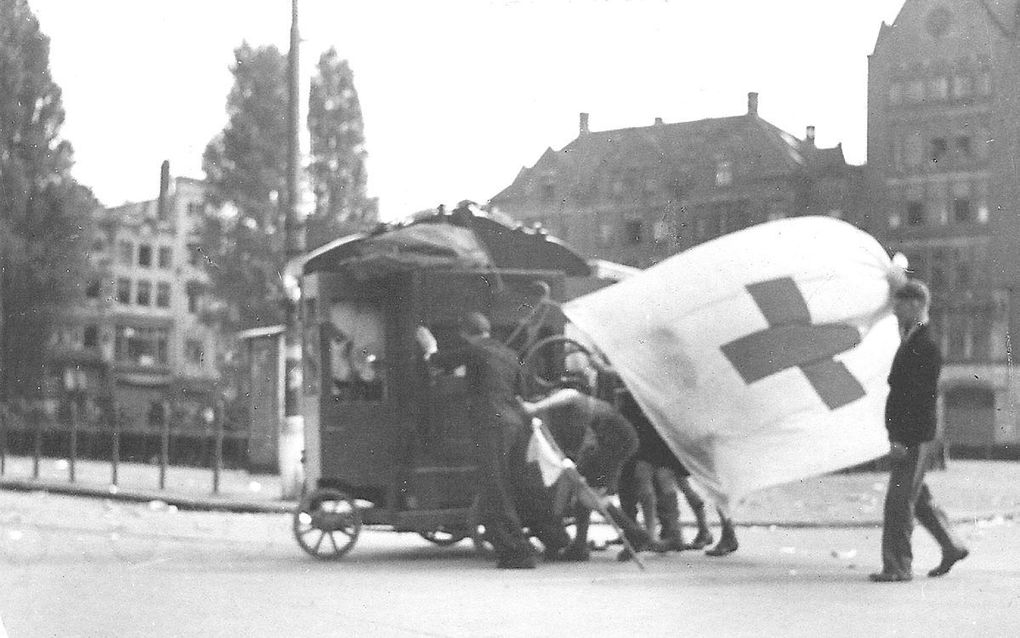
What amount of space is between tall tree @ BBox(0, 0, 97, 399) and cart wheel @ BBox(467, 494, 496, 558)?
13.5 ft

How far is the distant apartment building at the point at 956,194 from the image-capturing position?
123ft

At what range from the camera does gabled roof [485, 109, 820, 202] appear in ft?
31.4

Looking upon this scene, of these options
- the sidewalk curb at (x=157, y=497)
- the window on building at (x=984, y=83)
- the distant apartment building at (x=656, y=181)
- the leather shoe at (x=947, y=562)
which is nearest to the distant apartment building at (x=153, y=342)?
the sidewalk curb at (x=157, y=497)

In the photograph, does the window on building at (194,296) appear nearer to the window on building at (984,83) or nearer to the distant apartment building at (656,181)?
the window on building at (984,83)

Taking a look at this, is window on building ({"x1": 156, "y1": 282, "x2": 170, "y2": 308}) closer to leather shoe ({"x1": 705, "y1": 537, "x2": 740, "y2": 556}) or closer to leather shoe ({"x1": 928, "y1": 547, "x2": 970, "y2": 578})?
leather shoe ({"x1": 705, "y1": 537, "x2": 740, "y2": 556})

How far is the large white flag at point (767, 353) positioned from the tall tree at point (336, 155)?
249cm

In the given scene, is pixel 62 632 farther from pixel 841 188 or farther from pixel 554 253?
pixel 841 188

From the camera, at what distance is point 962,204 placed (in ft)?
158

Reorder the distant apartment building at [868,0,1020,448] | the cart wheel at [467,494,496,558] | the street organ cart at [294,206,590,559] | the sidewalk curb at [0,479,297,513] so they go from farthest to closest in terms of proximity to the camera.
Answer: the distant apartment building at [868,0,1020,448], the sidewalk curb at [0,479,297,513], the street organ cart at [294,206,590,559], the cart wheel at [467,494,496,558]

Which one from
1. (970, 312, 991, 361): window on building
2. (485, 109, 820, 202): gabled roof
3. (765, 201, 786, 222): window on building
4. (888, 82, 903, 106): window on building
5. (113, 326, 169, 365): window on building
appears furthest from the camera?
(970, 312, 991, 361): window on building

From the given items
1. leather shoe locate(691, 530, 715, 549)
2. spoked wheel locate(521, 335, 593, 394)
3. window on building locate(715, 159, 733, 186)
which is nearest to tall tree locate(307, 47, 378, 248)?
spoked wheel locate(521, 335, 593, 394)

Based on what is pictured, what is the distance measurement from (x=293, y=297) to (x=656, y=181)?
6.56 meters

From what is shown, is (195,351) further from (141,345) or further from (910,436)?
(910,436)

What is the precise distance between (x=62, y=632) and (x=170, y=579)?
242cm
